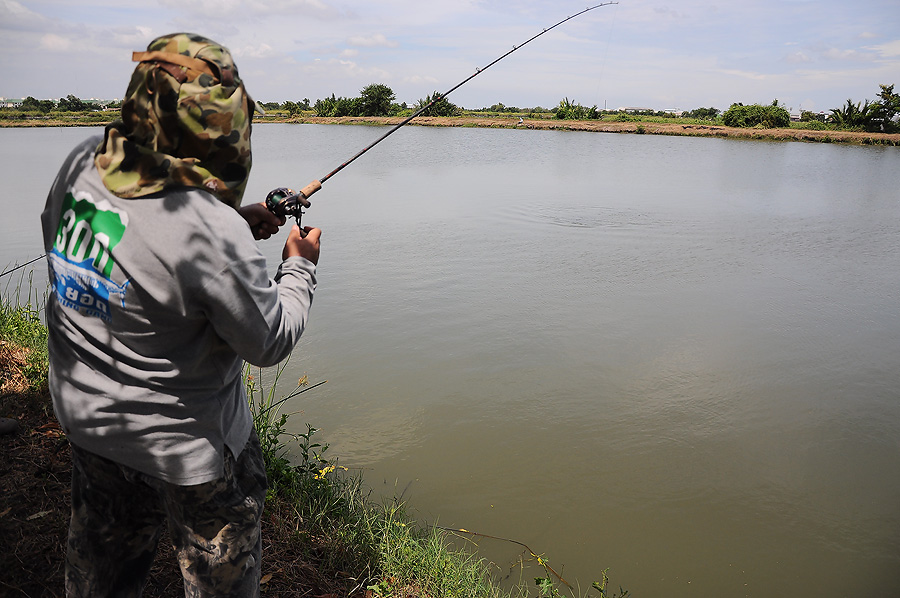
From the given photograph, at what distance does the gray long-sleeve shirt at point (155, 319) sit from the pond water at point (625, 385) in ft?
6.74

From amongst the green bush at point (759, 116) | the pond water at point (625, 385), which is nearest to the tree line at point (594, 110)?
the green bush at point (759, 116)

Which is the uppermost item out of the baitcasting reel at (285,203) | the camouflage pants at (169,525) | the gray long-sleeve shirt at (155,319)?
the baitcasting reel at (285,203)

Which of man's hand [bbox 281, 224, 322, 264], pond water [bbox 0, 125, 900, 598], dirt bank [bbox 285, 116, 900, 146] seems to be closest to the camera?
man's hand [bbox 281, 224, 322, 264]

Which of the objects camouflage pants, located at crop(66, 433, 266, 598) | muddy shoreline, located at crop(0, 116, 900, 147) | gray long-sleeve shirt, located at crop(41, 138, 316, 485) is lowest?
camouflage pants, located at crop(66, 433, 266, 598)

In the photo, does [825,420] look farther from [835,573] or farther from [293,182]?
[293,182]

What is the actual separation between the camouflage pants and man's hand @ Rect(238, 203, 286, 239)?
0.61 meters

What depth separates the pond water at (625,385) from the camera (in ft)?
10.1

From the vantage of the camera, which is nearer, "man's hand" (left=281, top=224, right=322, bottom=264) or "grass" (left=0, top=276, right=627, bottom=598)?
"man's hand" (left=281, top=224, right=322, bottom=264)

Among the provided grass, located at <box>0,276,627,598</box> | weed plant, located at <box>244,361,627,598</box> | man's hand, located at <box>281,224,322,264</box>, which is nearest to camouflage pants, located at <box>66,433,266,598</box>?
man's hand, located at <box>281,224,322,264</box>

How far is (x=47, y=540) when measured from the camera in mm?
2146

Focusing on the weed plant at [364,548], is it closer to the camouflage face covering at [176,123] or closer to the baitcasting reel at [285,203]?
the baitcasting reel at [285,203]

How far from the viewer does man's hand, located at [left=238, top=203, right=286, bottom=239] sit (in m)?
1.70

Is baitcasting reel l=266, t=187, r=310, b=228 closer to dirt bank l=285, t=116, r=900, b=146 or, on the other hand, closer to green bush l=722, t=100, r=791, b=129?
dirt bank l=285, t=116, r=900, b=146

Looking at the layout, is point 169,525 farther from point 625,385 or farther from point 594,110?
point 594,110
